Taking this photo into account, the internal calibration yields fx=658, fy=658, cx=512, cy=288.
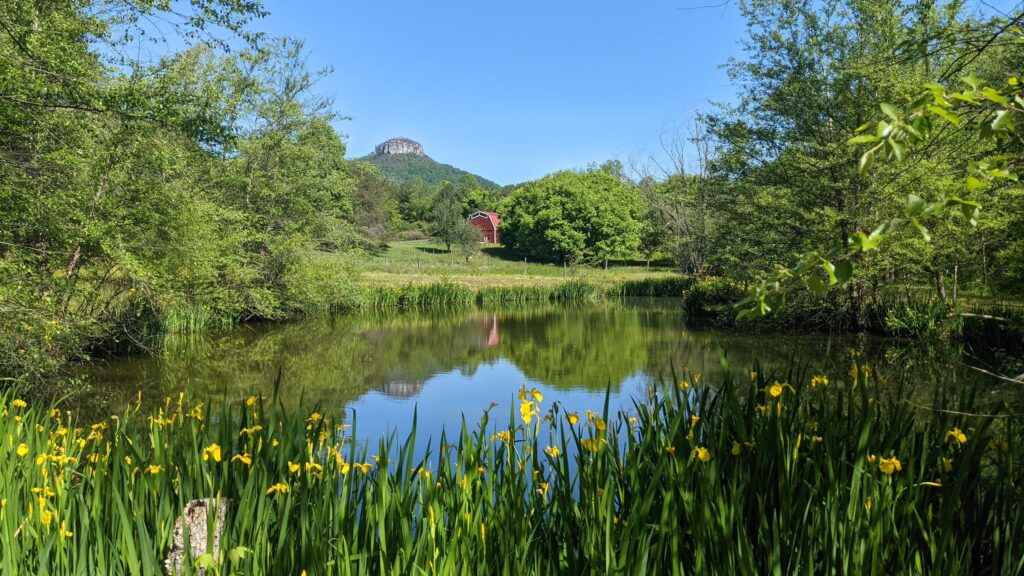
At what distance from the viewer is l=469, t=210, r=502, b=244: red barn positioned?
77875 millimetres

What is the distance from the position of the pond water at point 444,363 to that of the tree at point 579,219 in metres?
33.9

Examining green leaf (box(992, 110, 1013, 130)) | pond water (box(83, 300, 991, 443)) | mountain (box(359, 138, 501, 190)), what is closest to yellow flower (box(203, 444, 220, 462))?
green leaf (box(992, 110, 1013, 130))

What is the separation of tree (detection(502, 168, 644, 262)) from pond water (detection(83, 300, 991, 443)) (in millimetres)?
33898

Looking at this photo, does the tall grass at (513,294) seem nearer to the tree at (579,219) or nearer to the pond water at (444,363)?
the pond water at (444,363)

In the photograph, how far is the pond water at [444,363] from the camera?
10.7 meters

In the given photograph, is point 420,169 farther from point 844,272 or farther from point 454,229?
point 844,272

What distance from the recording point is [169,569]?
2.46 m

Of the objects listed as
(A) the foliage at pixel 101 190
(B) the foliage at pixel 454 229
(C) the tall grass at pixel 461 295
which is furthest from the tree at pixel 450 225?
(A) the foliage at pixel 101 190

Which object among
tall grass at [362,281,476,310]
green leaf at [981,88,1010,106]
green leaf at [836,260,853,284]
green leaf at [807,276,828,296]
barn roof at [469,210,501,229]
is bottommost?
tall grass at [362,281,476,310]

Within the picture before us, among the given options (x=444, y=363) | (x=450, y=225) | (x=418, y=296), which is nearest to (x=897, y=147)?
(x=444, y=363)

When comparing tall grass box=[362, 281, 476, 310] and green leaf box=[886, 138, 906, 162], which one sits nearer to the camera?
green leaf box=[886, 138, 906, 162]

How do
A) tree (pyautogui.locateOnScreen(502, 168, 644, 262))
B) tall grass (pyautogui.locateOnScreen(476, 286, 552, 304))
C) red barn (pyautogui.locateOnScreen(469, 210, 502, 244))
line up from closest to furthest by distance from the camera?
tall grass (pyautogui.locateOnScreen(476, 286, 552, 304)) < tree (pyautogui.locateOnScreen(502, 168, 644, 262)) < red barn (pyautogui.locateOnScreen(469, 210, 502, 244))

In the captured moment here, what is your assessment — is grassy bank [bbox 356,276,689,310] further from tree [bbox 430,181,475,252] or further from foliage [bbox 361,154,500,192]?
foliage [bbox 361,154,500,192]

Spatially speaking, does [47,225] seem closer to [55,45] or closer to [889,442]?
[55,45]
